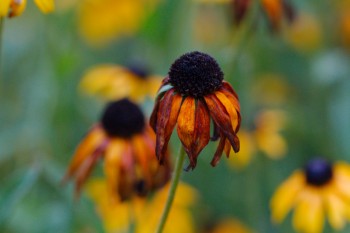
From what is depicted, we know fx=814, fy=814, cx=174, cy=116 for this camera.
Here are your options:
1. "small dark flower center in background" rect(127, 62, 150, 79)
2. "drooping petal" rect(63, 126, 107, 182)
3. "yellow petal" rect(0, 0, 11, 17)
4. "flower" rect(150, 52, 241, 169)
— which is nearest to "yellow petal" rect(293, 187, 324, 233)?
"drooping petal" rect(63, 126, 107, 182)

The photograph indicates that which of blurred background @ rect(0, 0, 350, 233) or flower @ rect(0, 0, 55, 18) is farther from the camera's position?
blurred background @ rect(0, 0, 350, 233)

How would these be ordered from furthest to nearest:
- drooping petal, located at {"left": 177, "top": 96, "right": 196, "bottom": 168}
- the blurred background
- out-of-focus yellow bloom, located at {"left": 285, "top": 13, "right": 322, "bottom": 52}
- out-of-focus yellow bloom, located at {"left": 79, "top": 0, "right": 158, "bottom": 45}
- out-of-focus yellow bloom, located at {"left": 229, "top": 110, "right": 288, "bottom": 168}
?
out-of-focus yellow bloom, located at {"left": 79, "top": 0, "right": 158, "bottom": 45}, out-of-focus yellow bloom, located at {"left": 285, "top": 13, "right": 322, "bottom": 52}, out-of-focus yellow bloom, located at {"left": 229, "top": 110, "right": 288, "bottom": 168}, the blurred background, drooping petal, located at {"left": 177, "top": 96, "right": 196, "bottom": 168}

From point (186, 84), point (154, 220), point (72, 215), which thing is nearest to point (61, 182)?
point (72, 215)

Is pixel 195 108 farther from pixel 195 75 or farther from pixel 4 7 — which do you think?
pixel 4 7

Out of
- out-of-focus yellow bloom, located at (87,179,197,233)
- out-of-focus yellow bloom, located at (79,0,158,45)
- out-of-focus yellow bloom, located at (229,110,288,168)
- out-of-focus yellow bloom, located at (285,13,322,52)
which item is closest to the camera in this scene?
out-of-focus yellow bloom, located at (87,179,197,233)

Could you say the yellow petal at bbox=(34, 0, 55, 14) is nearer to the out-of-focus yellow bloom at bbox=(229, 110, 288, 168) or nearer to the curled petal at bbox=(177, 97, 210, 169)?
the curled petal at bbox=(177, 97, 210, 169)

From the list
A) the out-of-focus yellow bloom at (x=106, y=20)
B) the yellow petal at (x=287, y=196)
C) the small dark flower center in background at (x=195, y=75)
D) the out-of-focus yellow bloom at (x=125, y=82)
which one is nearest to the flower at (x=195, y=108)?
the small dark flower center in background at (x=195, y=75)

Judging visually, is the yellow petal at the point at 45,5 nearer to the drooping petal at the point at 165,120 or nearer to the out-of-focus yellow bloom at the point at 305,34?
the drooping petal at the point at 165,120
